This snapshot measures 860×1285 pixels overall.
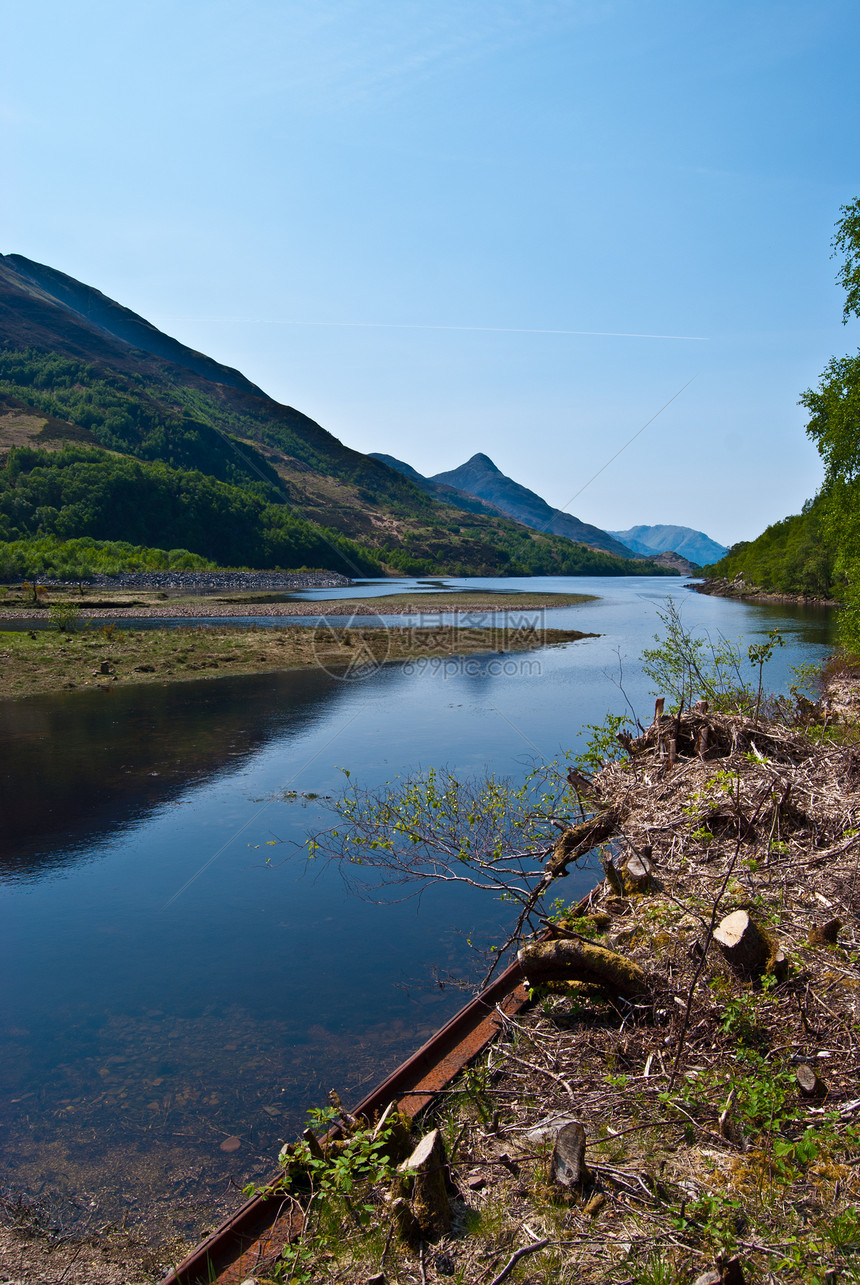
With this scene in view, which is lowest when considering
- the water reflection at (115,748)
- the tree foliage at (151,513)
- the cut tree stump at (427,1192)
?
the water reflection at (115,748)

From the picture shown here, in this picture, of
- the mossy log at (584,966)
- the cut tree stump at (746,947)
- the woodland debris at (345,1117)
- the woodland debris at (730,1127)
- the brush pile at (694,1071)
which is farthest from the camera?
the mossy log at (584,966)

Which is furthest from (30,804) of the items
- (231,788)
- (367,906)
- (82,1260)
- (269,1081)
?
(82,1260)

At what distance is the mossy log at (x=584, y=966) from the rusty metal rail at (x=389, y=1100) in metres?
0.52

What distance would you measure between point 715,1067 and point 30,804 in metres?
14.5

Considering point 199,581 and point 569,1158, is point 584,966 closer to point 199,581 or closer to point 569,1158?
point 569,1158

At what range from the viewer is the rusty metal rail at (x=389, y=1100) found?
4.12 m

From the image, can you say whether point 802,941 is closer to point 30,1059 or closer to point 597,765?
point 597,765

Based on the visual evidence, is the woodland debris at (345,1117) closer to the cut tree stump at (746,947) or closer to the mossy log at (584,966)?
the mossy log at (584,966)

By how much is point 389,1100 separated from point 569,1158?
5.80 feet

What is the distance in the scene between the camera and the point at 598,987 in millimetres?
6301

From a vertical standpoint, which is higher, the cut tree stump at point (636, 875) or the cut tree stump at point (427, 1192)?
the cut tree stump at point (636, 875)

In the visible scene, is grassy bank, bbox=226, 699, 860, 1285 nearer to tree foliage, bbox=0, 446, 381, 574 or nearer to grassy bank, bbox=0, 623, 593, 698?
grassy bank, bbox=0, 623, 593, 698

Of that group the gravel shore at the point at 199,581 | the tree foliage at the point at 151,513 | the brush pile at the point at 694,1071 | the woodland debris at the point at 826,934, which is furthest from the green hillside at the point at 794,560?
the tree foliage at the point at 151,513

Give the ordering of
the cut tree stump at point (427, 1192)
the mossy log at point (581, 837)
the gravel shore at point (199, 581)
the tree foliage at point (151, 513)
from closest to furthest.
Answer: the cut tree stump at point (427, 1192) → the mossy log at point (581, 837) → the gravel shore at point (199, 581) → the tree foliage at point (151, 513)
